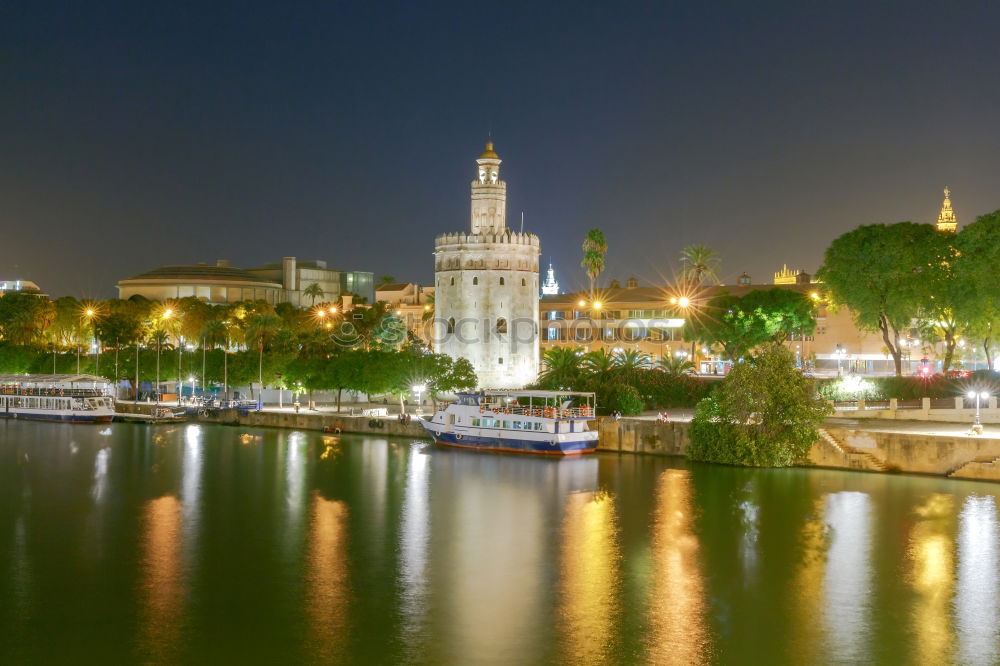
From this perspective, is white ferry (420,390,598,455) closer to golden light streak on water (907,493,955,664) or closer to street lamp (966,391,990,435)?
street lamp (966,391,990,435)

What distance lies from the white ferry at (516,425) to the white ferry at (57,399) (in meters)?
21.6

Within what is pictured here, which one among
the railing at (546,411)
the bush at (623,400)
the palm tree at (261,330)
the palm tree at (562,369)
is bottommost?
the railing at (546,411)

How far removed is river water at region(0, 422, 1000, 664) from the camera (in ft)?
69.7

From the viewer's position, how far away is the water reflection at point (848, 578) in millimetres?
21328

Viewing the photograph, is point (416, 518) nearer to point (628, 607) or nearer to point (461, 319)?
point (628, 607)

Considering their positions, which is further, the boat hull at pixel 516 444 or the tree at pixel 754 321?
the tree at pixel 754 321

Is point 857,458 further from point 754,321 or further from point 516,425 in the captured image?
point 754,321

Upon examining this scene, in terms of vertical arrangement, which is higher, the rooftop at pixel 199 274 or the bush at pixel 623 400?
the rooftop at pixel 199 274

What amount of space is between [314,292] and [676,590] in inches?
4198

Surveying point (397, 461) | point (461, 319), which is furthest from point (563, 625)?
point (461, 319)

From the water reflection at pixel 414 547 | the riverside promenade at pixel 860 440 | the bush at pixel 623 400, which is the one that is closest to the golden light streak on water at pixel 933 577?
the riverside promenade at pixel 860 440

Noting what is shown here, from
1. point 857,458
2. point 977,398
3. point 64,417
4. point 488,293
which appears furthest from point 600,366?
point 64,417

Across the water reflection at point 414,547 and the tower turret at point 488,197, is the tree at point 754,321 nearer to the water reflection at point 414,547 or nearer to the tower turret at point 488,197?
the tower turret at point 488,197

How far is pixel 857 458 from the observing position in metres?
39.3
